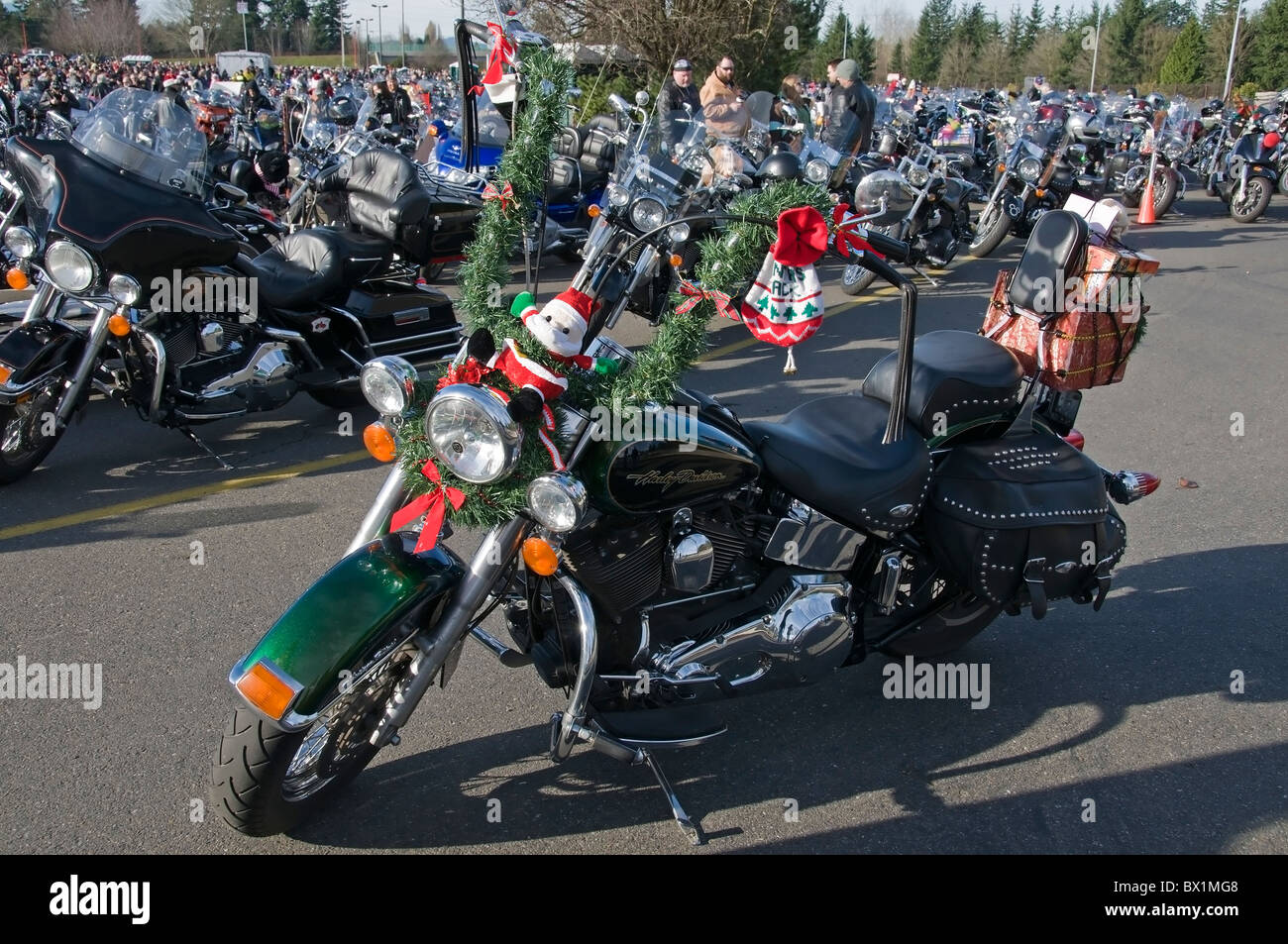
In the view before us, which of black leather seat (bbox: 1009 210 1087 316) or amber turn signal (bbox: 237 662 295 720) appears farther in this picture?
black leather seat (bbox: 1009 210 1087 316)

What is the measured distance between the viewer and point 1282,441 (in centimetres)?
609

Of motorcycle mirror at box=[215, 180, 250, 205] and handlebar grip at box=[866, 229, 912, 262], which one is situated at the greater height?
handlebar grip at box=[866, 229, 912, 262]

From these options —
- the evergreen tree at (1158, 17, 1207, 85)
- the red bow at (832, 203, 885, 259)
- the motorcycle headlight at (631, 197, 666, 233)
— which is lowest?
the motorcycle headlight at (631, 197, 666, 233)

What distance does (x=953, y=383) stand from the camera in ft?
10.8

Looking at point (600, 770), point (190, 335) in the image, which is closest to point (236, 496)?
point (190, 335)

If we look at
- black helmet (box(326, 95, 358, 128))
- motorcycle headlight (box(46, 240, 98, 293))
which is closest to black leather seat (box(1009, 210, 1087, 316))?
motorcycle headlight (box(46, 240, 98, 293))

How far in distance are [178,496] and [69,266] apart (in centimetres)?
114

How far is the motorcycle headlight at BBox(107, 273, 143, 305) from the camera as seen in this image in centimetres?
471

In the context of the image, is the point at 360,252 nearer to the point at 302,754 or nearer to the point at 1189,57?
the point at 302,754

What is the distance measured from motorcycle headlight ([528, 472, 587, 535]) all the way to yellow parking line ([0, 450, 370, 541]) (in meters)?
3.08

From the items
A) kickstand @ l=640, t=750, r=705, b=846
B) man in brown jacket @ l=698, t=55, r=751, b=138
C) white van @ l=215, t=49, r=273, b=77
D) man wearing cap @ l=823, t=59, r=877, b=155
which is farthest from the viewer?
white van @ l=215, t=49, r=273, b=77

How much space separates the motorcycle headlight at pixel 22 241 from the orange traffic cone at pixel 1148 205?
13.8 metres

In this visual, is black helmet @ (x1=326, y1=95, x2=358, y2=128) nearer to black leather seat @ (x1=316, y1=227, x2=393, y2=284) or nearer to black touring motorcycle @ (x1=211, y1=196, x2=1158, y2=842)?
black leather seat @ (x1=316, y1=227, x2=393, y2=284)
